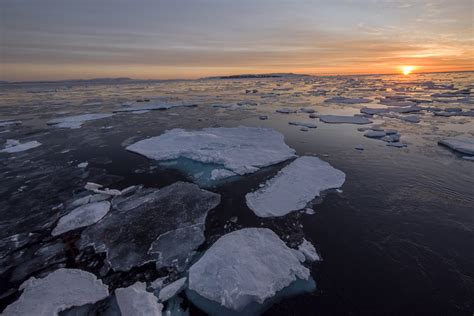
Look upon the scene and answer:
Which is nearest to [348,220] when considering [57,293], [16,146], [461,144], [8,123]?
[57,293]

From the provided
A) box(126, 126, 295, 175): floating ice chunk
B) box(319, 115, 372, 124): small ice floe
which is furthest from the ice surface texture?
box(319, 115, 372, 124): small ice floe

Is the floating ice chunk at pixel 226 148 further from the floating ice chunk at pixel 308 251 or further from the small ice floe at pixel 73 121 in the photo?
the small ice floe at pixel 73 121

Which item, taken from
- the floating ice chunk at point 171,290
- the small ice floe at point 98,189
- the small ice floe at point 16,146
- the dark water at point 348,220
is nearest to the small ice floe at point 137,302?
the floating ice chunk at point 171,290

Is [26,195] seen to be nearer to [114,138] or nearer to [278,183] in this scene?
[114,138]

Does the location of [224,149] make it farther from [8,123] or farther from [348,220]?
[8,123]

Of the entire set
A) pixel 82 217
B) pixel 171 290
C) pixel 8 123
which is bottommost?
pixel 171 290

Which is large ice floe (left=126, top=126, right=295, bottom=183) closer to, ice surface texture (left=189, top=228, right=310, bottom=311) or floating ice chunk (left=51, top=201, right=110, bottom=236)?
floating ice chunk (left=51, top=201, right=110, bottom=236)
